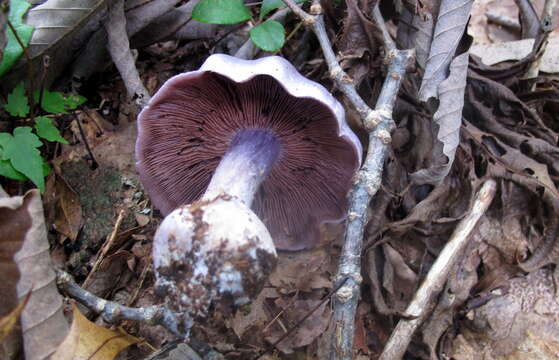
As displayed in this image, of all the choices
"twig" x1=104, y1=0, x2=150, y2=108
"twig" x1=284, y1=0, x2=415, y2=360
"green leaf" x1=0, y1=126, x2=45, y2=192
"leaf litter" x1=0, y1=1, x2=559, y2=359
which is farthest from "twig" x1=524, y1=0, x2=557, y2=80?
"green leaf" x1=0, y1=126, x2=45, y2=192

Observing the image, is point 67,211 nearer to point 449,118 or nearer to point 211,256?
point 211,256

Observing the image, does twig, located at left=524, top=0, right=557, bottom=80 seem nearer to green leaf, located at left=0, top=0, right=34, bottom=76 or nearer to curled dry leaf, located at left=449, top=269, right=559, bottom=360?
curled dry leaf, located at left=449, top=269, right=559, bottom=360

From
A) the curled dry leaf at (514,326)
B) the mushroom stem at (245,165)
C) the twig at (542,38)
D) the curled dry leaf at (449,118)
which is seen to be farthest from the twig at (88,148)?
the twig at (542,38)

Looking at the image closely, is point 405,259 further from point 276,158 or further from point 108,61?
point 108,61

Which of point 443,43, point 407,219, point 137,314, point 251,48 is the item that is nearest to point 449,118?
point 443,43

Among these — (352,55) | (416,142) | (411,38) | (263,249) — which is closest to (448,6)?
(411,38)

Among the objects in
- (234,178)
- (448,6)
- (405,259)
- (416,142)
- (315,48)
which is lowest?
(405,259)
